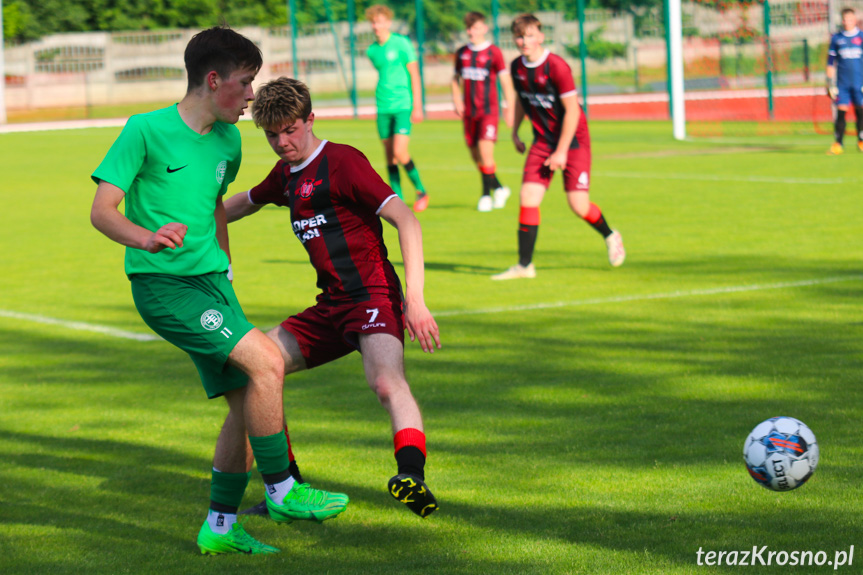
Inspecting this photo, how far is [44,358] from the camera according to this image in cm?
774

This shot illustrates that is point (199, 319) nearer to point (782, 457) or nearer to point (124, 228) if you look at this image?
point (124, 228)

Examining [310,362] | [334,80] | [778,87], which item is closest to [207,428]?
[310,362]

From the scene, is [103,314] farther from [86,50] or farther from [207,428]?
[86,50]

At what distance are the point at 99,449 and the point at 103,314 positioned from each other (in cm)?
365

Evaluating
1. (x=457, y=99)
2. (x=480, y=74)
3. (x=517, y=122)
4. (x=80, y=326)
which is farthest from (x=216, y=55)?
(x=480, y=74)

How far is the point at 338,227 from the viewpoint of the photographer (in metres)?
4.66

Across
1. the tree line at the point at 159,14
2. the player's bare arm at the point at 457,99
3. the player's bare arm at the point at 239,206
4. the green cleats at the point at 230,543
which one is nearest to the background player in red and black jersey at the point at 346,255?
the player's bare arm at the point at 239,206

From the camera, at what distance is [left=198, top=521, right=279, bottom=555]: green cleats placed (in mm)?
4258

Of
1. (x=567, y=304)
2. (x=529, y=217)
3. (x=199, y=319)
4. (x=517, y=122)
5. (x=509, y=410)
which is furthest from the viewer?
(x=517, y=122)

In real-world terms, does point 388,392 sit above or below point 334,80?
below

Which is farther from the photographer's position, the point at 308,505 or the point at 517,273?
the point at 517,273

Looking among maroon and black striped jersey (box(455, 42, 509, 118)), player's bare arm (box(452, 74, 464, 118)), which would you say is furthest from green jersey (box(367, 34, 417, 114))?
maroon and black striped jersey (box(455, 42, 509, 118))

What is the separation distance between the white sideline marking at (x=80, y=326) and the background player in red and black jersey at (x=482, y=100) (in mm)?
6990

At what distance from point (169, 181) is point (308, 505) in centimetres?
129
